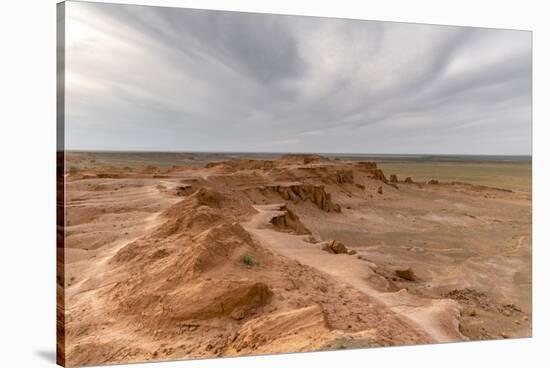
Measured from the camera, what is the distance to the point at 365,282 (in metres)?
9.84

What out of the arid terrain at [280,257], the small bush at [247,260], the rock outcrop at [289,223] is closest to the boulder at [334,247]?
the arid terrain at [280,257]

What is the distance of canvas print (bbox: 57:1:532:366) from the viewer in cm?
848

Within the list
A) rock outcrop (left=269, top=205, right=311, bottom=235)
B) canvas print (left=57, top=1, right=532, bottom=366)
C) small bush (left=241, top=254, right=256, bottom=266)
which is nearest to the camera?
canvas print (left=57, top=1, right=532, bottom=366)

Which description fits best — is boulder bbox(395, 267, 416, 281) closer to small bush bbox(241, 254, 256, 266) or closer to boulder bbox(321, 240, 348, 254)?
boulder bbox(321, 240, 348, 254)

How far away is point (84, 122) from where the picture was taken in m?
8.43

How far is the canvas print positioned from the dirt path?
0.03m

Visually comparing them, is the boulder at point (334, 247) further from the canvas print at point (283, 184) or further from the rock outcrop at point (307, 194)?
the rock outcrop at point (307, 194)

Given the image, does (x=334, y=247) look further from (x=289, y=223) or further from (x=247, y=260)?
(x=247, y=260)

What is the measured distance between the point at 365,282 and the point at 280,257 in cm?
139

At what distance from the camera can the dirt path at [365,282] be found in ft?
31.4

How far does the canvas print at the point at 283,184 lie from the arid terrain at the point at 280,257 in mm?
28

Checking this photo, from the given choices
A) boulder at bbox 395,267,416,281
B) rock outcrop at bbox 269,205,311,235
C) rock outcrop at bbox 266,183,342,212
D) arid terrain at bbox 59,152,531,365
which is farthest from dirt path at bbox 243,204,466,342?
rock outcrop at bbox 266,183,342,212

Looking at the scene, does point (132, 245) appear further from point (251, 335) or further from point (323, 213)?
point (323, 213)

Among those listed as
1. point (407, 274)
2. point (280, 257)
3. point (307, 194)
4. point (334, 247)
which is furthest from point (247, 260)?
point (407, 274)
